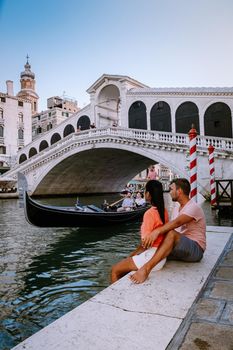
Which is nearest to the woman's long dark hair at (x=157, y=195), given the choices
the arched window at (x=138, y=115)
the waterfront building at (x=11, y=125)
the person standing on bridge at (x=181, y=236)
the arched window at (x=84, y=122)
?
the person standing on bridge at (x=181, y=236)

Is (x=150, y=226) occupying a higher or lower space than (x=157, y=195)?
lower

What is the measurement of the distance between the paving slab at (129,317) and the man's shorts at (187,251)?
0.20 m

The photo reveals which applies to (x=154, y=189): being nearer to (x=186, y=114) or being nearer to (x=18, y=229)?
(x=18, y=229)

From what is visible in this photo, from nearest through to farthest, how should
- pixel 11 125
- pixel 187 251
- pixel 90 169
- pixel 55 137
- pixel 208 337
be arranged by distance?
pixel 208 337 → pixel 187 251 → pixel 90 169 → pixel 55 137 → pixel 11 125

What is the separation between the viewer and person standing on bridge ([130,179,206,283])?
2022 millimetres

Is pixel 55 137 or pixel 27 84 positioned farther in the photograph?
pixel 27 84

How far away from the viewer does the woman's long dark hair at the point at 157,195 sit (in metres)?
2.20

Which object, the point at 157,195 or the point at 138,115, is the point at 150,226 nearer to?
the point at 157,195

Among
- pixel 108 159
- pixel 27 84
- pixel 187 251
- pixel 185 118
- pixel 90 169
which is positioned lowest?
pixel 187 251

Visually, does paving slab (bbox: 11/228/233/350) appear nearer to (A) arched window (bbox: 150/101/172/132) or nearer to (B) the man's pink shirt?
(B) the man's pink shirt

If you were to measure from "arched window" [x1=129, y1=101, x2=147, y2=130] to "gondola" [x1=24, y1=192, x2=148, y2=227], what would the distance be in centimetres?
973

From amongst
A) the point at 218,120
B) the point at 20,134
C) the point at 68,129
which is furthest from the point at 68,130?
the point at 218,120

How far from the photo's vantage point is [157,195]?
2201 millimetres

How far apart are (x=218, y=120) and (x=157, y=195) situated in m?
12.4
